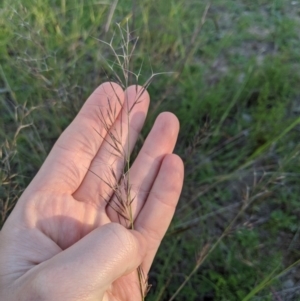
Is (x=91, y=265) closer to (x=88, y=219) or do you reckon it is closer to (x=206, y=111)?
(x=88, y=219)

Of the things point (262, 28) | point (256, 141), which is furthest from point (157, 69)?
point (262, 28)

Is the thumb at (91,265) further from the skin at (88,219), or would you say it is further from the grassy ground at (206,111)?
the grassy ground at (206,111)

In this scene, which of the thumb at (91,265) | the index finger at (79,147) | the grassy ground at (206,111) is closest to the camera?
the thumb at (91,265)

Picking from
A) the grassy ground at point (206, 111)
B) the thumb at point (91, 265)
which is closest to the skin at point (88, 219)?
the thumb at point (91, 265)

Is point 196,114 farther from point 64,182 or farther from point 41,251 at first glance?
point 41,251

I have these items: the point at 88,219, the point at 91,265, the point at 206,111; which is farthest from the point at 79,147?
the point at 206,111

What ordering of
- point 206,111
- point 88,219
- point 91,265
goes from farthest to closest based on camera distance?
point 206,111
point 88,219
point 91,265
